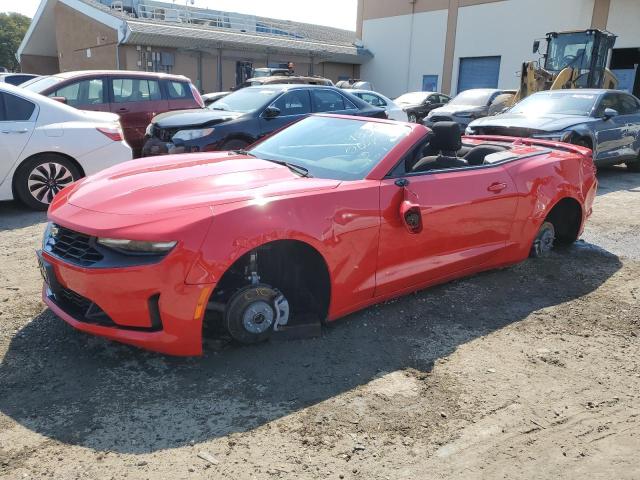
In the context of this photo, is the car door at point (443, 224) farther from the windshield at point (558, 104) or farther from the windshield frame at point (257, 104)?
the windshield at point (558, 104)

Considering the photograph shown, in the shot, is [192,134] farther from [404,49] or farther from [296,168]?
[404,49]

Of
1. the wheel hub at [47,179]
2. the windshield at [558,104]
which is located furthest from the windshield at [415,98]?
the wheel hub at [47,179]

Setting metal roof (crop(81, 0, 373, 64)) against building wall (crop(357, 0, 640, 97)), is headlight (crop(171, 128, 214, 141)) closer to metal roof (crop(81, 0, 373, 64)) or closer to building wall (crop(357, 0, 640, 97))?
metal roof (crop(81, 0, 373, 64))

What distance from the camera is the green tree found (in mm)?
51031

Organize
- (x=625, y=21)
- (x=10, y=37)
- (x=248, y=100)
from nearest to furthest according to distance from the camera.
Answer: (x=248, y=100) < (x=625, y=21) < (x=10, y=37)

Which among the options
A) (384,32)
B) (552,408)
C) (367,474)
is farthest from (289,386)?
(384,32)

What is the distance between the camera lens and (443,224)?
376 cm

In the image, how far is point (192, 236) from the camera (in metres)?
2.69

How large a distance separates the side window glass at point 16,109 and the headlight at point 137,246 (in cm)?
422

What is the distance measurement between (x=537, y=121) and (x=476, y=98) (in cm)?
720

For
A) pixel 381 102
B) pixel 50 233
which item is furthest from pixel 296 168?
pixel 381 102

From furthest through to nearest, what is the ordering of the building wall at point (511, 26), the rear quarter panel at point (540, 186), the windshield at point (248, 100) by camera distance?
the building wall at point (511, 26) < the windshield at point (248, 100) < the rear quarter panel at point (540, 186)

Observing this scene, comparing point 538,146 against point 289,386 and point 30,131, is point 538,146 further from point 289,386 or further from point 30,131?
point 30,131

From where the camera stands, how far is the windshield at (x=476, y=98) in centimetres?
1559
